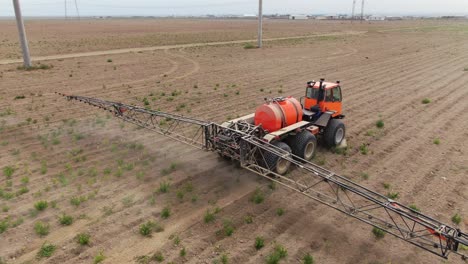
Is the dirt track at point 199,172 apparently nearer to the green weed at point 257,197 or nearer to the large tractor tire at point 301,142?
the green weed at point 257,197

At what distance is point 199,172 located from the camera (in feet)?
34.0

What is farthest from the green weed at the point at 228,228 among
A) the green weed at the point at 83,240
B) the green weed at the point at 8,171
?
the green weed at the point at 8,171

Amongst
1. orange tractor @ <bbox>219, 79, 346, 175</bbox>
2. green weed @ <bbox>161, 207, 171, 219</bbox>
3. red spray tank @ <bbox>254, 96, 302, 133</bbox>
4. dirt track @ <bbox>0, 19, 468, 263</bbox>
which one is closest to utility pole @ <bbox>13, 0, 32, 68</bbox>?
dirt track @ <bbox>0, 19, 468, 263</bbox>

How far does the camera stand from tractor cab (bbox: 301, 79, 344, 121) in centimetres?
1189

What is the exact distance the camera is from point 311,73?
26031 millimetres

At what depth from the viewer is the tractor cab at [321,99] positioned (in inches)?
468

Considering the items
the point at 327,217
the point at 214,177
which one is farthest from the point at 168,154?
the point at 327,217

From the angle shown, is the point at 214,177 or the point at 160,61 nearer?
the point at 214,177

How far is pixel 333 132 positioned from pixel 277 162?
314cm

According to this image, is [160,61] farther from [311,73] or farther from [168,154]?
[168,154]

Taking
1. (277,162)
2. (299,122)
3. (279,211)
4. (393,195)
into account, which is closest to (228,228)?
(279,211)

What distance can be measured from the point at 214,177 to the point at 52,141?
6.58 meters

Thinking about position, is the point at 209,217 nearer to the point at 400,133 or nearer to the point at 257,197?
the point at 257,197

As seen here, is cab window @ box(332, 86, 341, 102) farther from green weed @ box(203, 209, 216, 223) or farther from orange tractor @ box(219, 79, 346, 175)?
green weed @ box(203, 209, 216, 223)
